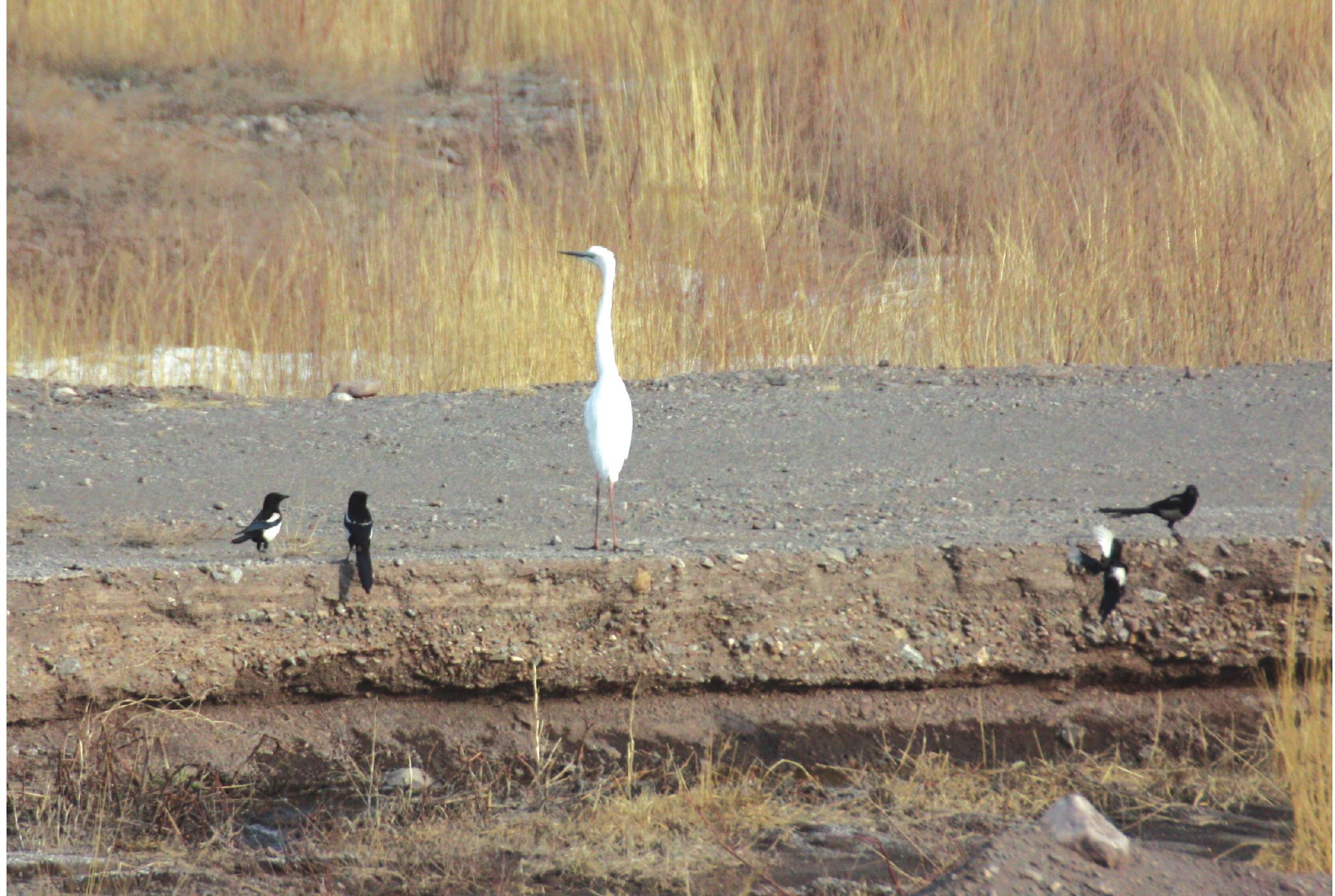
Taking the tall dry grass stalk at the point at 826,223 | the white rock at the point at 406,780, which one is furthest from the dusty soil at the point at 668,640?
the tall dry grass stalk at the point at 826,223

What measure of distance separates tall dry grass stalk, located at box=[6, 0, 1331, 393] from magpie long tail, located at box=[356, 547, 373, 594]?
3308mm

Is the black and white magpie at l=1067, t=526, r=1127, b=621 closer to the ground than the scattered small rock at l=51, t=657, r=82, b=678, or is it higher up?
higher up

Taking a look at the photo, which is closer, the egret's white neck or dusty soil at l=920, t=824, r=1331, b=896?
dusty soil at l=920, t=824, r=1331, b=896

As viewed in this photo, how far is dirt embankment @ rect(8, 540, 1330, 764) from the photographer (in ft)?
12.8

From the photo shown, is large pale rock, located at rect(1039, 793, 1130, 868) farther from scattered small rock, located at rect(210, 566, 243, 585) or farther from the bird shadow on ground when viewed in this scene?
scattered small rock, located at rect(210, 566, 243, 585)

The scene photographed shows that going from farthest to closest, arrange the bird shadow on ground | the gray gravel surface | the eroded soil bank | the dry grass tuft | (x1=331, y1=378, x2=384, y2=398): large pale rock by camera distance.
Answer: (x1=331, y1=378, x2=384, y2=398): large pale rock → the dry grass tuft → the gray gravel surface → the bird shadow on ground → the eroded soil bank

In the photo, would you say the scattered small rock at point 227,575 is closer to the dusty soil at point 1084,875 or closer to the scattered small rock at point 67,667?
the scattered small rock at point 67,667

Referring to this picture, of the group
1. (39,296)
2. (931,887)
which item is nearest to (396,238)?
(39,296)

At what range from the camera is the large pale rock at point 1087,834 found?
2.74m

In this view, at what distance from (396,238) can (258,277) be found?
1405 mm

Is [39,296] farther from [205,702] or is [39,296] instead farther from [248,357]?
[205,702]

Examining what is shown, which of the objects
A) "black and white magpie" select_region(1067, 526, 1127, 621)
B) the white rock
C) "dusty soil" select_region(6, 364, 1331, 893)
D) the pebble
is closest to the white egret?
"dusty soil" select_region(6, 364, 1331, 893)

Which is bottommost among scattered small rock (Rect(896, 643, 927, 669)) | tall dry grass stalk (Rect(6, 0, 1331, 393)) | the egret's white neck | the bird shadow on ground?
scattered small rock (Rect(896, 643, 927, 669))

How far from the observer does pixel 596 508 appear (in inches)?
171
